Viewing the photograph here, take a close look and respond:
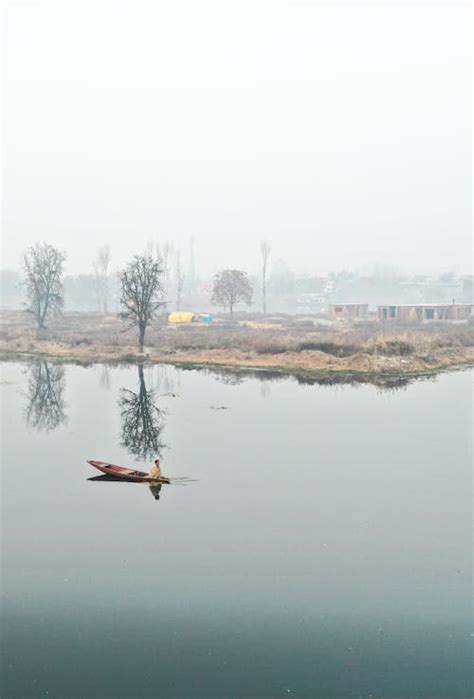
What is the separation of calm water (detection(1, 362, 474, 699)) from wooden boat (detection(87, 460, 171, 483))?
30 centimetres

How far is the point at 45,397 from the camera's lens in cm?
3350

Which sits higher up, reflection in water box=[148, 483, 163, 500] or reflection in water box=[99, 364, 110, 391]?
reflection in water box=[99, 364, 110, 391]

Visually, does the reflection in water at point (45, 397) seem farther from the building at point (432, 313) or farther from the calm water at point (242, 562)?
the building at point (432, 313)

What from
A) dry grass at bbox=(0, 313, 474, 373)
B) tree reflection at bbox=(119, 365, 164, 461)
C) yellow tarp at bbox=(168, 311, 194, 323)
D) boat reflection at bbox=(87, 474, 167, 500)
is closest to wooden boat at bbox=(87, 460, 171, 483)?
boat reflection at bbox=(87, 474, 167, 500)

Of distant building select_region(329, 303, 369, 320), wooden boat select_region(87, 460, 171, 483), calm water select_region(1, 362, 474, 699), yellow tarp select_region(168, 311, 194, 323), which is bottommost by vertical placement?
calm water select_region(1, 362, 474, 699)

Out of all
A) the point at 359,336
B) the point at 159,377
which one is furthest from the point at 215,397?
the point at 359,336

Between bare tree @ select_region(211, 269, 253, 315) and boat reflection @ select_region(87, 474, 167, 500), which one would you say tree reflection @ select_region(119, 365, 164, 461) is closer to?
boat reflection @ select_region(87, 474, 167, 500)

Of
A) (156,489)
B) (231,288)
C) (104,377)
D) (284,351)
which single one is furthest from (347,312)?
(156,489)

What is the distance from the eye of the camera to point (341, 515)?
A: 1638 centimetres

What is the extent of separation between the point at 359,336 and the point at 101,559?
153ft

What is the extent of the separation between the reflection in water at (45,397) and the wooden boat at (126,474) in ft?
26.6

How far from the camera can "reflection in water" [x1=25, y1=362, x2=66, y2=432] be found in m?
28.0

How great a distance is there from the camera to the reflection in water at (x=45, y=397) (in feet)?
92.0

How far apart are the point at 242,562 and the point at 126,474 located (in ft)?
22.4
